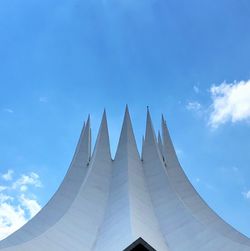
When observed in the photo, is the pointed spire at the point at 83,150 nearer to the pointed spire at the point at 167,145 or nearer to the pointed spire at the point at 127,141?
the pointed spire at the point at 127,141

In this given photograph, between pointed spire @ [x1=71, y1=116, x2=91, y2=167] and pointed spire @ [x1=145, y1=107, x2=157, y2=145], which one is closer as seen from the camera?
pointed spire @ [x1=71, y1=116, x2=91, y2=167]

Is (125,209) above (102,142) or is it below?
below

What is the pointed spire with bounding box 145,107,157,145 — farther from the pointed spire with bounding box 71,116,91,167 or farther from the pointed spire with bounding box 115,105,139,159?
the pointed spire with bounding box 71,116,91,167

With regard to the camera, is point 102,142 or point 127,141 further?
point 102,142

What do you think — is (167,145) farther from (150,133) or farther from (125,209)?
(125,209)

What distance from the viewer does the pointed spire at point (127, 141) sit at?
12.7m

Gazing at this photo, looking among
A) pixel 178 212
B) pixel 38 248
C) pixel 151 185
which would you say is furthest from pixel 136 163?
pixel 38 248

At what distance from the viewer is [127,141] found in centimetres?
1292

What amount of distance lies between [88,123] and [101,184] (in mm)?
3782

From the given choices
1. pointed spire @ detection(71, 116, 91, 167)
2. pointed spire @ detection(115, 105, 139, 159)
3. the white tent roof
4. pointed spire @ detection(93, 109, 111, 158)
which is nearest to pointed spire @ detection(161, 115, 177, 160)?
the white tent roof

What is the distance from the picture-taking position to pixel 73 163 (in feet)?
41.9

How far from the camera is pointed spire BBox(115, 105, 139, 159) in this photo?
12.7 metres

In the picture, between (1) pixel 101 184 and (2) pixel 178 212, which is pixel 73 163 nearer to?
(1) pixel 101 184

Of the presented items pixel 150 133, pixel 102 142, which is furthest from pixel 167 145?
pixel 102 142
